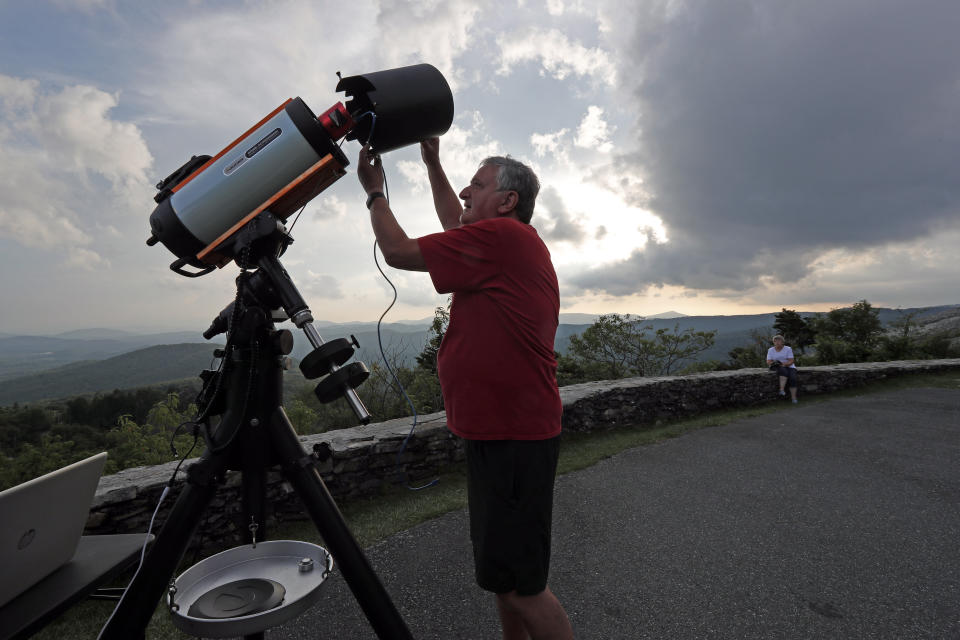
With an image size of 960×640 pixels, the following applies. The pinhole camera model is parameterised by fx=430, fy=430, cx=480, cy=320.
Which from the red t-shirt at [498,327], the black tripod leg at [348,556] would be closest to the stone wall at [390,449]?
the black tripod leg at [348,556]

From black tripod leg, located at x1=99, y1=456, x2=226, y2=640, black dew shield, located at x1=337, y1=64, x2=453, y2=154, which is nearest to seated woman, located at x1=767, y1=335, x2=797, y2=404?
black dew shield, located at x1=337, y1=64, x2=453, y2=154

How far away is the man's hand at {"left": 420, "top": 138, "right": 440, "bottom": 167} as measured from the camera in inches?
86.7

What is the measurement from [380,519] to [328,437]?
4.25ft

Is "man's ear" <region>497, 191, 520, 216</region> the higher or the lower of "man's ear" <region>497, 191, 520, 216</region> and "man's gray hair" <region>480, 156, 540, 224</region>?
the lower

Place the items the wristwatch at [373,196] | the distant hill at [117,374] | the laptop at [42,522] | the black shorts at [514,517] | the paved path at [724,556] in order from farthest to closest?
the distant hill at [117,374] < the paved path at [724,556] < the wristwatch at [373,196] < the black shorts at [514,517] < the laptop at [42,522]

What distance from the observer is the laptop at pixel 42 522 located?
1060 mm

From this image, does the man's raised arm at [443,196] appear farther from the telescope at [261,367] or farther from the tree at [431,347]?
the tree at [431,347]

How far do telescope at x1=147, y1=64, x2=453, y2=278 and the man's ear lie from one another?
575 millimetres

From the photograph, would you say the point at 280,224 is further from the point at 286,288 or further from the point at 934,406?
the point at 934,406

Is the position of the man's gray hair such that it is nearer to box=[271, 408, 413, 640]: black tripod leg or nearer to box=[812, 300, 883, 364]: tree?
box=[271, 408, 413, 640]: black tripod leg

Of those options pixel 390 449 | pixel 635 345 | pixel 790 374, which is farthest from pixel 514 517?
pixel 635 345

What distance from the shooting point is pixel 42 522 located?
3.84 ft

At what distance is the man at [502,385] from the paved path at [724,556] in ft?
4.44

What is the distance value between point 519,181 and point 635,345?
17096 mm
